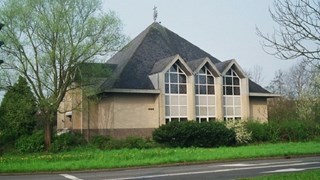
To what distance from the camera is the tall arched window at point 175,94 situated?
34188 millimetres

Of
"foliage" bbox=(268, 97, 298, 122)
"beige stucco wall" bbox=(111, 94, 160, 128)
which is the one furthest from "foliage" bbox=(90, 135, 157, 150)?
"foliage" bbox=(268, 97, 298, 122)

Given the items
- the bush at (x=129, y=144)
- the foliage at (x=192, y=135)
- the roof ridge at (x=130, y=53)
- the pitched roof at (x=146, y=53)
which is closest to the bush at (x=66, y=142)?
the bush at (x=129, y=144)

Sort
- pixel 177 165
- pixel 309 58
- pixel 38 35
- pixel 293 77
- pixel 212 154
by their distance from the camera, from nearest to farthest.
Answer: pixel 309 58, pixel 177 165, pixel 212 154, pixel 38 35, pixel 293 77

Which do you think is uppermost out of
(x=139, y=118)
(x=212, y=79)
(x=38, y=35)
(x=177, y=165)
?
(x=38, y=35)

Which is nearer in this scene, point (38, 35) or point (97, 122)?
point (38, 35)

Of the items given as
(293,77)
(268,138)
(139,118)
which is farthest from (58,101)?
(293,77)

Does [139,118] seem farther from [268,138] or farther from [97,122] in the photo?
[268,138]

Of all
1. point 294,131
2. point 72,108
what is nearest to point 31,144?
point 72,108

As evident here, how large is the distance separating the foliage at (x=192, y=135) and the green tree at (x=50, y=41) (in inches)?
281

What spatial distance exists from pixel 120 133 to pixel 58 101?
5797 mm

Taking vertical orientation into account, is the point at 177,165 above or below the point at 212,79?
below

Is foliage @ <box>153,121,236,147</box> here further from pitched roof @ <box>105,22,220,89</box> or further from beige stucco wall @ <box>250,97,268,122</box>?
beige stucco wall @ <box>250,97,268,122</box>

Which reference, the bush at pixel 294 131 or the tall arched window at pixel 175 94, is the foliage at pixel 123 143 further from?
the bush at pixel 294 131

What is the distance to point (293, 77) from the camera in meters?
64.2
